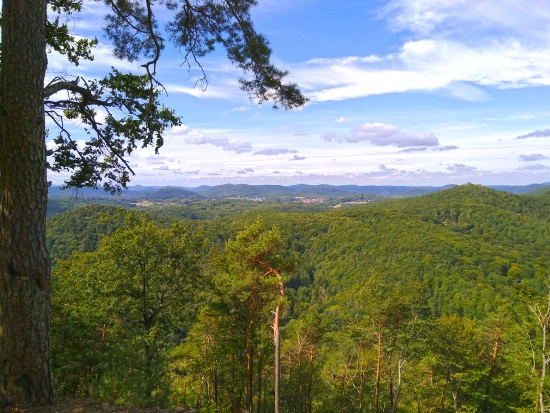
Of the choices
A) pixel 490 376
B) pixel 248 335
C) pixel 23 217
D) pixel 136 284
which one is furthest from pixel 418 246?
pixel 23 217

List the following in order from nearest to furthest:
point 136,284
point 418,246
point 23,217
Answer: point 23,217
point 136,284
point 418,246

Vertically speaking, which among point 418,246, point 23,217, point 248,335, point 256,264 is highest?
point 23,217

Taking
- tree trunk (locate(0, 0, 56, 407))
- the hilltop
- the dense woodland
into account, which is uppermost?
tree trunk (locate(0, 0, 56, 407))

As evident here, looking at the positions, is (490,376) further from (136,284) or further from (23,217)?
(23,217)

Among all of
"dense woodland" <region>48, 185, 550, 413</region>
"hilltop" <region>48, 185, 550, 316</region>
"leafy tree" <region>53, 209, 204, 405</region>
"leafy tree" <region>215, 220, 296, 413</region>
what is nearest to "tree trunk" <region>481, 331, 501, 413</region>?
"dense woodland" <region>48, 185, 550, 413</region>

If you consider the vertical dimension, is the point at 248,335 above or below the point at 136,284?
below

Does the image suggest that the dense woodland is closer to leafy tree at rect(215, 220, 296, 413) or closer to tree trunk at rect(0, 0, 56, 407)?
leafy tree at rect(215, 220, 296, 413)

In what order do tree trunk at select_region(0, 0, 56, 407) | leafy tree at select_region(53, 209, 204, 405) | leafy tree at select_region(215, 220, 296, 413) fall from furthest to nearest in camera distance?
leafy tree at select_region(215, 220, 296, 413) < leafy tree at select_region(53, 209, 204, 405) < tree trunk at select_region(0, 0, 56, 407)

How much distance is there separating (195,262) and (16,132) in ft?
19.3

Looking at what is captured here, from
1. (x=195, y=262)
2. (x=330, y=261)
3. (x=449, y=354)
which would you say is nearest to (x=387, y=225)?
(x=330, y=261)

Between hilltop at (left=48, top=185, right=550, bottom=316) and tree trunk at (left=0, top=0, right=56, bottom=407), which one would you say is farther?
hilltop at (left=48, top=185, right=550, bottom=316)

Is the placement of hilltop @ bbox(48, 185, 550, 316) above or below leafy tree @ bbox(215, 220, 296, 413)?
below

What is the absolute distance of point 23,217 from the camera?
2783mm

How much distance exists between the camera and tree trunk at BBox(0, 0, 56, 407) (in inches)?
108
